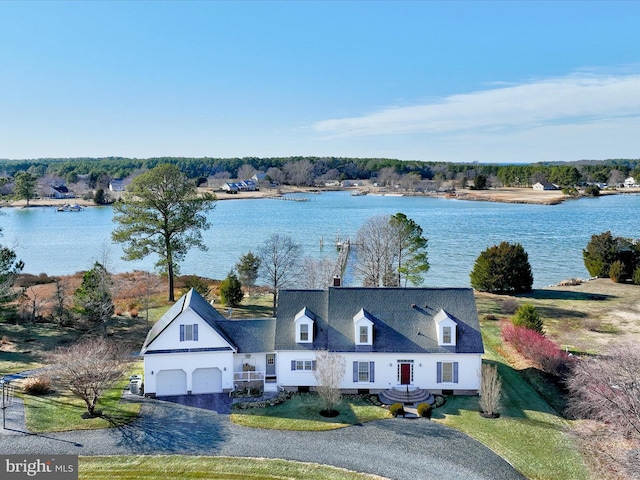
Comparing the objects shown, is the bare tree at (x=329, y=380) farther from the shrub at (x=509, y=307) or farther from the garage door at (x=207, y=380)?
the shrub at (x=509, y=307)

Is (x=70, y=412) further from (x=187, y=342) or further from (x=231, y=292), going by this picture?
(x=231, y=292)

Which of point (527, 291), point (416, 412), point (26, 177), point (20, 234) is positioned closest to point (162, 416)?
point (416, 412)

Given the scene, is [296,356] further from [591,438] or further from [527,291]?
[527,291]

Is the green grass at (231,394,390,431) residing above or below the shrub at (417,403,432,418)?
below

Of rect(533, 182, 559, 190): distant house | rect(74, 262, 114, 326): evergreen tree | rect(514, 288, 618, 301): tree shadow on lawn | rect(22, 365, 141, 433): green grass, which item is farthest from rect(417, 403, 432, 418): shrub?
rect(533, 182, 559, 190): distant house

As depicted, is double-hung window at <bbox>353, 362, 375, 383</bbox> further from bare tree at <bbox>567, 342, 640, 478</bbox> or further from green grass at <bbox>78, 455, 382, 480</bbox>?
bare tree at <bbox>567, 342, 640, 478</bbox>

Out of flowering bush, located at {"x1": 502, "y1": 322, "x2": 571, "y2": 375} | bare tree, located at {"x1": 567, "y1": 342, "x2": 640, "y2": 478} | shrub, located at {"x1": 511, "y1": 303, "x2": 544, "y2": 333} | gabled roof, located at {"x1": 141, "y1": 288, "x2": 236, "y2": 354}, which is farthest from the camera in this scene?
shrub, located at {"x1": 511, "y1": 303, "x2": 544, "y2": 333}

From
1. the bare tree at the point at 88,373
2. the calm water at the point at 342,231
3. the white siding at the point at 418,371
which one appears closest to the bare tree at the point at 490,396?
the white siding at the point at 418,371
